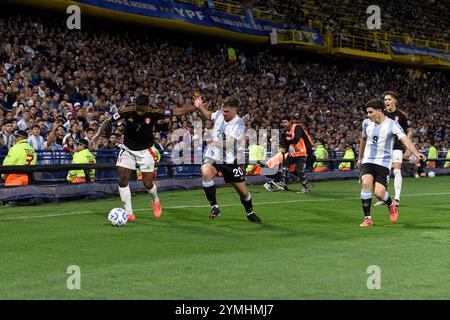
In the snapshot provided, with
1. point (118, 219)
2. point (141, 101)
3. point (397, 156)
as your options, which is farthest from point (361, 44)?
point (118, 219)

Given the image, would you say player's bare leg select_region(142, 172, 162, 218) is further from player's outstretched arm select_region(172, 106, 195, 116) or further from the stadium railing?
the stadium railing

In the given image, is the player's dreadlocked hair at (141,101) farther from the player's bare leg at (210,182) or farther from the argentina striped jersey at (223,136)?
the player's bare leg at (210,182)

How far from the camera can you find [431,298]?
7039 millimetres

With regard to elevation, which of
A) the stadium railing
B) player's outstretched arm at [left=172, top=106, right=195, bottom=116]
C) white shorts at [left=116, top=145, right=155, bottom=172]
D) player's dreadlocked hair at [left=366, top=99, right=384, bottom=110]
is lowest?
white shorts at [left=116, top=145, right=155, bottom=172]

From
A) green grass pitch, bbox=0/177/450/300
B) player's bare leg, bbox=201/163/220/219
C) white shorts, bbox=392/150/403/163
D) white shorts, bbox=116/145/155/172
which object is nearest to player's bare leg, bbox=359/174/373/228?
green grass pitch, bbox=0/177/450/300

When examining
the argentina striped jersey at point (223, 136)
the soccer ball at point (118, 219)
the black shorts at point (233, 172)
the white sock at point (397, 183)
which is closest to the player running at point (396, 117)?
the white sock at point (397, 183)

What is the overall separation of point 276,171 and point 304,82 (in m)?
18.1

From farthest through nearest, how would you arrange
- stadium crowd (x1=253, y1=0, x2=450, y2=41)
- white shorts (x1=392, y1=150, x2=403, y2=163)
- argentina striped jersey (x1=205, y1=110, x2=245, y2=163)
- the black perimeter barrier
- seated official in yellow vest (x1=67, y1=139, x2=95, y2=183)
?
stadium crowd (x1=253, y1=0, x2=450, y2=41) → seated official in yellow vest (x1=67, y1=139, x2=95, y2=183) → the black perimeter barrier → white shorts (x1=392, y1=150, x2=403, y2=163) → argentina striped jersey (x1=205, y1=110, x2=245, y2=163)

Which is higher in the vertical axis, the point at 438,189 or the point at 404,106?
the point at 404,106

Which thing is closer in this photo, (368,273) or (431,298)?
(431,298)

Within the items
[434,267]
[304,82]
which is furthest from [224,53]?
[434,267]

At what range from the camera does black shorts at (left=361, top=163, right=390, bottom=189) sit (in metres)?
13.0

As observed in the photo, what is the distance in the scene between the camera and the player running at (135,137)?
1341 centimetres

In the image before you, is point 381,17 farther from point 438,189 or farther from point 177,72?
point 438,189
